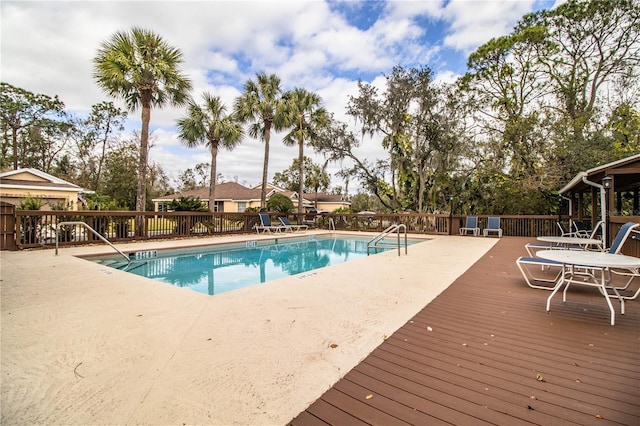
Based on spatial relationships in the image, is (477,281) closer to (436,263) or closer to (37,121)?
(436,263)

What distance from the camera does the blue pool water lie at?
6387 millimetres

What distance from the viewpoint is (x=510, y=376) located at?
6.40ft

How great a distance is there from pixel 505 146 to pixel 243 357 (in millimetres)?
16141

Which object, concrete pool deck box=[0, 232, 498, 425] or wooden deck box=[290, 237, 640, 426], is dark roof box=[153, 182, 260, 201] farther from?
wooden deck box=[290, 237, 640, 426]

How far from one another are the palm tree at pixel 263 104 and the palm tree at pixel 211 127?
0.83m

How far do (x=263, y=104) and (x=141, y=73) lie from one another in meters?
6.51

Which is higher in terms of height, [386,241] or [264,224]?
[264,224]

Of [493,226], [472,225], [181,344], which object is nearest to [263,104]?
[472,225]

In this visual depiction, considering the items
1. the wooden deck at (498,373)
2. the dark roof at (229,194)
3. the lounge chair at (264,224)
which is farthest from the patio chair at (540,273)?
the dark roof at (229,194)

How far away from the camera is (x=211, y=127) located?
16688 mm

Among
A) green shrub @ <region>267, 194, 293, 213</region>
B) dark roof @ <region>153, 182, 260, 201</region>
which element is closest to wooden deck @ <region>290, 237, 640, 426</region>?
green shrub @ <region>267, 194, 293, 213</region>

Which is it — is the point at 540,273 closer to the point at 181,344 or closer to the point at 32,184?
the point at 181,344

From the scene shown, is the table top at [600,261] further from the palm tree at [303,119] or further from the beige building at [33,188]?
the beige building at [33,188]

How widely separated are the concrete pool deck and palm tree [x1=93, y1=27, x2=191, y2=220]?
302 inches
